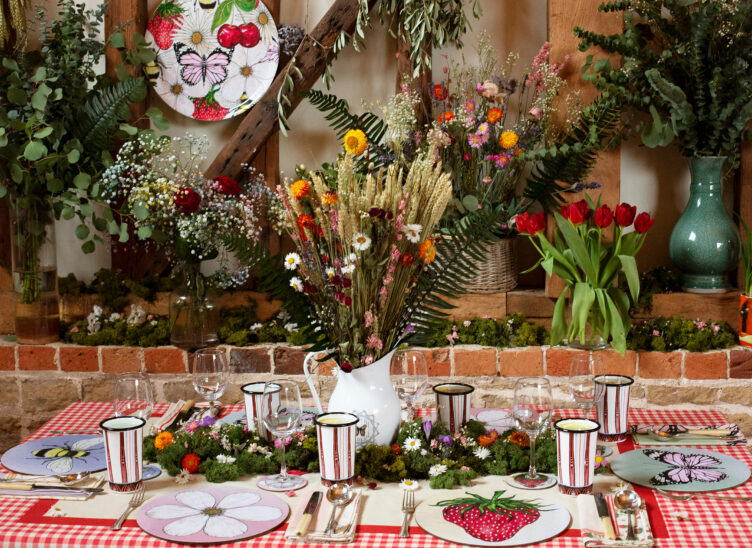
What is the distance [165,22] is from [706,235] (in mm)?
2201

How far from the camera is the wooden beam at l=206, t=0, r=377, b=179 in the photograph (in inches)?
126

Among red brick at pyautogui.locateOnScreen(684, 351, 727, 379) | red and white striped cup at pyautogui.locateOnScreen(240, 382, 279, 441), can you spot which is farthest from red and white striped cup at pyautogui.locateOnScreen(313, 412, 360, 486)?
red brick at pyautogui.locateOnScreen(684, 351, 727, 379)

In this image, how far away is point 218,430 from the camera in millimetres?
1811

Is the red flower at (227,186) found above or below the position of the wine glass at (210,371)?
above

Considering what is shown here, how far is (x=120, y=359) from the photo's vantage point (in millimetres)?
3105

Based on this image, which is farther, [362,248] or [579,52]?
[579,52]

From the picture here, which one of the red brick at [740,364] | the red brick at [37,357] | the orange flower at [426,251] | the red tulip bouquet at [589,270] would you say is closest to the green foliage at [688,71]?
the red tulip bouquet at [589,270]

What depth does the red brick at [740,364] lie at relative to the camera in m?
2.91

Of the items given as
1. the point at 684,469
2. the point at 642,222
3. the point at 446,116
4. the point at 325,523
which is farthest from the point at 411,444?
the point at 446,116

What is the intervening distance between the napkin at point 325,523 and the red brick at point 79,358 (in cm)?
182

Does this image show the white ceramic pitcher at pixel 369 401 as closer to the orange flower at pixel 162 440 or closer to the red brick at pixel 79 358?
the orange flower at pixel 162 440

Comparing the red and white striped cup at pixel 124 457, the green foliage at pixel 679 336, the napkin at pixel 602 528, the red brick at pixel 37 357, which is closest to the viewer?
the napkin at pixel 602 528

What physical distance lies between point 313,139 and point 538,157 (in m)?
0.94

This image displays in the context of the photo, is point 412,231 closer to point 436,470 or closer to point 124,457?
point 436,470
